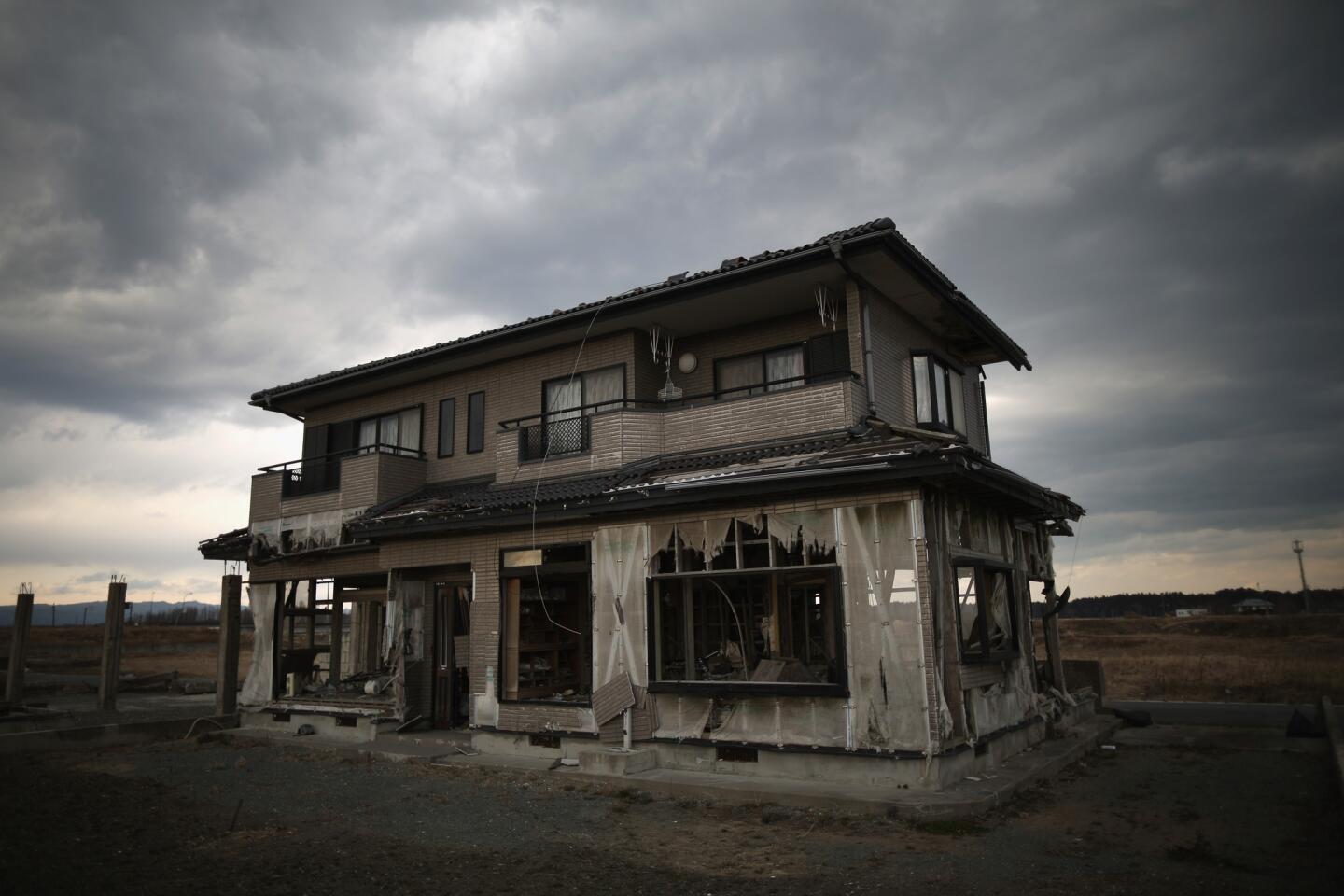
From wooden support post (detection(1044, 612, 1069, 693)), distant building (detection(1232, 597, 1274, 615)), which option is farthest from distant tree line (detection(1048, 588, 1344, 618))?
wooden support post (detection(1044, 612, 1069, 693))

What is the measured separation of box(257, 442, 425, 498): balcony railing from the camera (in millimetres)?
18781

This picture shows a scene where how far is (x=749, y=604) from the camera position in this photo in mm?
13414

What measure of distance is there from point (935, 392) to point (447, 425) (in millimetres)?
9985

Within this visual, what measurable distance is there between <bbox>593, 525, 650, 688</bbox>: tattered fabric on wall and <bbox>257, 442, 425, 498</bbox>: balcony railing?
7261 mm

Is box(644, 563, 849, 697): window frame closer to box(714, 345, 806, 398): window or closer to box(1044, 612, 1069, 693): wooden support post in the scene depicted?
box(714, 345, 806, 398): window

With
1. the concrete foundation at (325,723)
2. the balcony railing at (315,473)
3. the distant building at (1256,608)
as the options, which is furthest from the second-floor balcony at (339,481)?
the distant building at (1256,608)

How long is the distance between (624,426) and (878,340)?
4.34 metres

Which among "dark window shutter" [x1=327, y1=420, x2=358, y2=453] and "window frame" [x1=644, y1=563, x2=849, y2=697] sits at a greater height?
"dark window shutter" [x1=327, y1=420, x2=358, y2=453]

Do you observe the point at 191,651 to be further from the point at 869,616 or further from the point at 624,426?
the point at 869,616

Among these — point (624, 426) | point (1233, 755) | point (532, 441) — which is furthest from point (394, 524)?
point (1233, 755)

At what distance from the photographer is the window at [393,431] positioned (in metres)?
19.1

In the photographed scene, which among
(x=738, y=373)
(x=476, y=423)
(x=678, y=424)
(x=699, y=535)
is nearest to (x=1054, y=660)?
(x=738, y=373)

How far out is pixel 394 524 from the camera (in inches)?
608

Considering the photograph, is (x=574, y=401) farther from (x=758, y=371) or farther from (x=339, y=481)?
(x=339, y=481)
